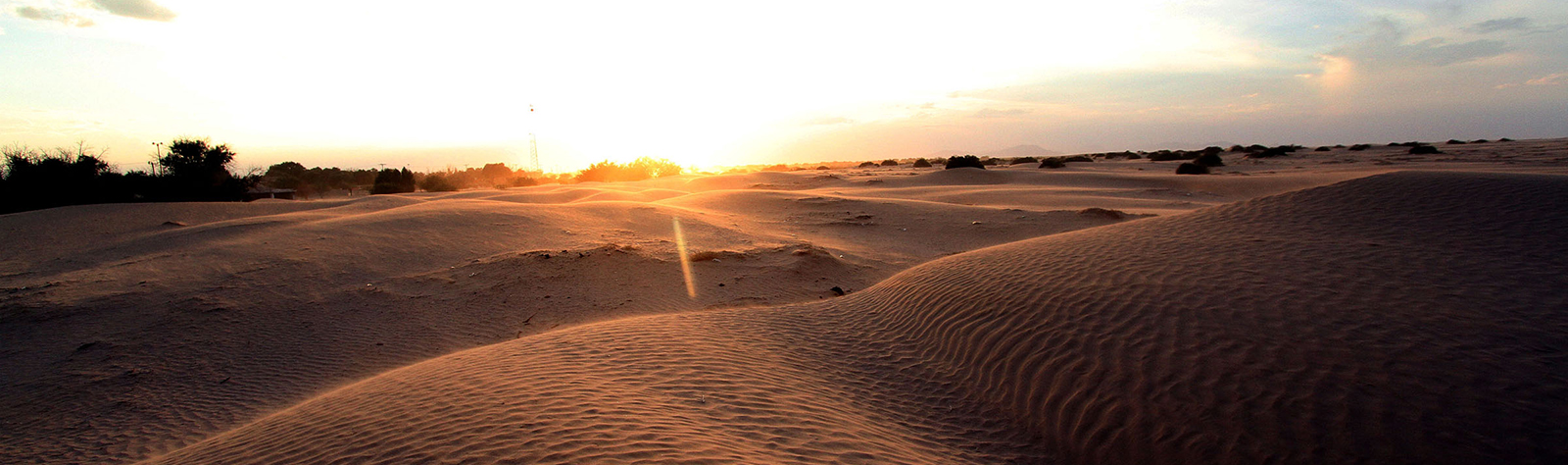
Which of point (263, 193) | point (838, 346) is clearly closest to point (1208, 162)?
point (838, 346)

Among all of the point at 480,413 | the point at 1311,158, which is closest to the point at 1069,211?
the point at 480,413

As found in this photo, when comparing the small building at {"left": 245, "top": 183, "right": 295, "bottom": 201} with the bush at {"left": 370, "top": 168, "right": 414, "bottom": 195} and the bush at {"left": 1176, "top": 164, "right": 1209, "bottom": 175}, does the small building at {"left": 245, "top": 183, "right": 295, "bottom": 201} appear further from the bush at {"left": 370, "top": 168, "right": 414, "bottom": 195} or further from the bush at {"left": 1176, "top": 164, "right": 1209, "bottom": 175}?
the bush at {"left": 1176, "top": 164, "right": 1209, "bottom": 175}

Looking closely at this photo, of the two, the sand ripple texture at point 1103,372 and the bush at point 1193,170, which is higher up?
the bush at point 1193,170

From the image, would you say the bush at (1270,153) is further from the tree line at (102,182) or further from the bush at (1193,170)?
the tree line at (102,182)

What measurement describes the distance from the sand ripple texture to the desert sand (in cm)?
2

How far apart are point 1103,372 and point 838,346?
235cm

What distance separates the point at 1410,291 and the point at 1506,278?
766mm

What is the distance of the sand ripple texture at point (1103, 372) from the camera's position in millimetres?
3158

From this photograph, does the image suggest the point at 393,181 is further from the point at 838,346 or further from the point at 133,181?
the point at 838,346

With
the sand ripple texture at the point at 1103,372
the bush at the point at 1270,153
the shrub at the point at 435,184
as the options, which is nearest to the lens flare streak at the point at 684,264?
the sand ripple texture at the point at 1103,372

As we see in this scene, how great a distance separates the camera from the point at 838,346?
587cm

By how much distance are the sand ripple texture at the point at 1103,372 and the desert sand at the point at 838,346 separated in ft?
0.08

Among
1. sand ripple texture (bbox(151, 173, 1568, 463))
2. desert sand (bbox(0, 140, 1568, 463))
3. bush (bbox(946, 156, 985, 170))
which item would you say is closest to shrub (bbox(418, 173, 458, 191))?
desert sand (bbox(0, 140, 1568, 463))

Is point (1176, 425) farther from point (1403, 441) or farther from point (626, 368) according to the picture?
point (626, 368)
